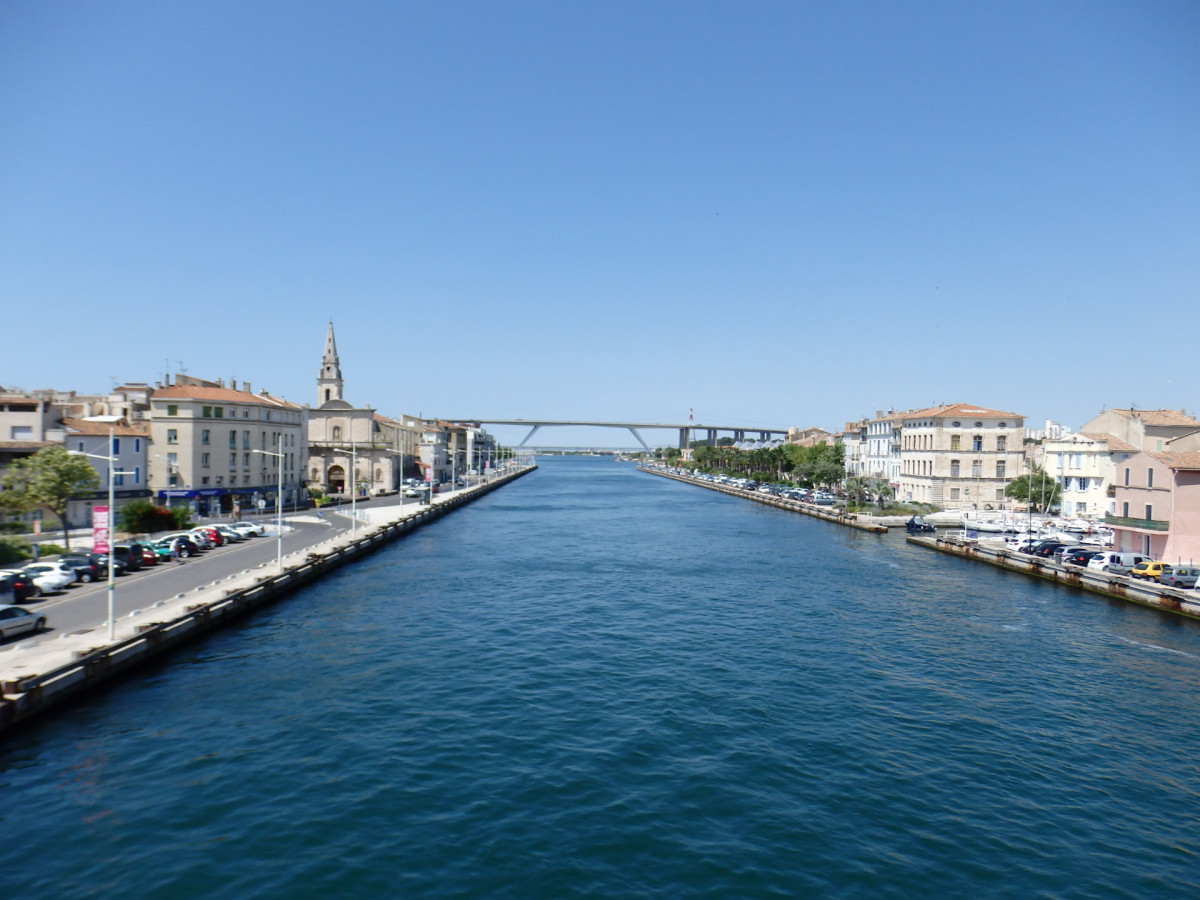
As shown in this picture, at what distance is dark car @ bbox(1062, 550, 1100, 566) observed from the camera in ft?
154

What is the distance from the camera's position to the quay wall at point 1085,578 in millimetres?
36438

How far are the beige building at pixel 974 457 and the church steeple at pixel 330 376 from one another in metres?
89.4

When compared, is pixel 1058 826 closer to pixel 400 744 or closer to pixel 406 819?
pixel 406 819

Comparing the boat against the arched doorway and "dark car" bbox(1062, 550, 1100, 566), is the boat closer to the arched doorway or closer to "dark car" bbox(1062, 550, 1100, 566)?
"dark car" bbox(1062, 550, 1100, 566)

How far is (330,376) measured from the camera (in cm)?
11612

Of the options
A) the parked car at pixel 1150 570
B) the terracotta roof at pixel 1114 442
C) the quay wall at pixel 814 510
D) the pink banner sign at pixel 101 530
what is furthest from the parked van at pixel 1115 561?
the pink banner sign at pixel 101 530

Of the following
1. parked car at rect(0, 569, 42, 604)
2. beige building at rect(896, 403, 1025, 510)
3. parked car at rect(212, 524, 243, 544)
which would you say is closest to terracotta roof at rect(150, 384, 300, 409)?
parked car at rect(212, 524, 243, 544)

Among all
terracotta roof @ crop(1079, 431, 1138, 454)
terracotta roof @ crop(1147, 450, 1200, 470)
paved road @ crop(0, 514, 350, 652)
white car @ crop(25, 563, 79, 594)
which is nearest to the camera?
paved road @ crop(0, 514, 350, 652)

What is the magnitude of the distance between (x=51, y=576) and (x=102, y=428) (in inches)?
1241

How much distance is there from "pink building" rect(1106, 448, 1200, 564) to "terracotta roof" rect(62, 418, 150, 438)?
73.1 m

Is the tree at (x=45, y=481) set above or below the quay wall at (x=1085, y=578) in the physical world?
above

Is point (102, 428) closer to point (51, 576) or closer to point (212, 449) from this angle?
point (212, 449)

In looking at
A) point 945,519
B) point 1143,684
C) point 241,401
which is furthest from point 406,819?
point 945,519

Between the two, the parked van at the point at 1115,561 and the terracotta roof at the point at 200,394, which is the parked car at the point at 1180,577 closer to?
the parked van at the point at 1115,561
